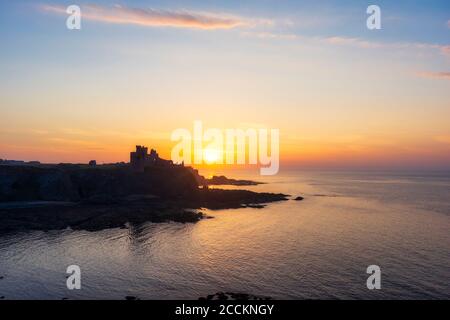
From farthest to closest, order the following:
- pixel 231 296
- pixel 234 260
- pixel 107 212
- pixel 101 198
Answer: pixel 101 198 < pixel 107 212 < pixel 234 260 < pixel 231 296

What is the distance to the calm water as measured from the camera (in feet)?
130

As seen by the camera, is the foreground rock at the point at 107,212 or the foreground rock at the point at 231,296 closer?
the foreground rock at the point at 231,296

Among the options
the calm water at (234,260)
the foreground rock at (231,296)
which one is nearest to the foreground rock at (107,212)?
the calm water at (234,260)

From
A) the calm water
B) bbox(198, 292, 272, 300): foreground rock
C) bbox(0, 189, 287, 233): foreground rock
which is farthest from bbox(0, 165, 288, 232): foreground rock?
bbox(198, 292, 272, 300): foreground rock

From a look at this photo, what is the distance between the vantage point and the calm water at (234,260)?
39.8 m

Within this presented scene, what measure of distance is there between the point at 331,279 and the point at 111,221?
165 feet

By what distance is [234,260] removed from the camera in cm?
5203

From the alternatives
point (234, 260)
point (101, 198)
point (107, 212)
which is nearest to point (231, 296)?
point (234, 260)

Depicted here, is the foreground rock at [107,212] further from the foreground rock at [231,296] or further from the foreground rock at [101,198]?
the foreground rock at [231,296]

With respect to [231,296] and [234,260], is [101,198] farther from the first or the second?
[231,296]

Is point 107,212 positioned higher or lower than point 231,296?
higher

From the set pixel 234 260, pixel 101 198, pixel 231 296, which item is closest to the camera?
pixel 231 296
